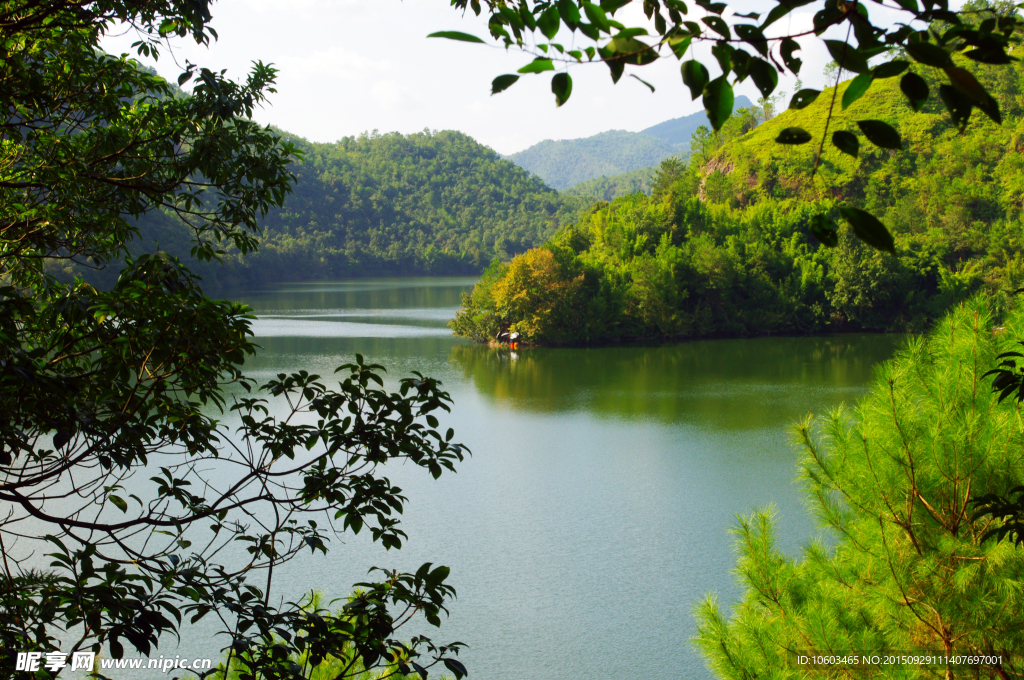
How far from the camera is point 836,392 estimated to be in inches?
627

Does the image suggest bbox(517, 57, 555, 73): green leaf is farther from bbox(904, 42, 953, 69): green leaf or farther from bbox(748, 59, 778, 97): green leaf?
bbox(904, 42, 953, 69): green leaf

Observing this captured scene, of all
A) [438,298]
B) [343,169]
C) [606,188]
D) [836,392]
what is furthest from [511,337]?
[606,188]

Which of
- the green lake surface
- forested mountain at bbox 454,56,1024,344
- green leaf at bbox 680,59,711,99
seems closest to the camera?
green leaf at bbox 680,59,711,99

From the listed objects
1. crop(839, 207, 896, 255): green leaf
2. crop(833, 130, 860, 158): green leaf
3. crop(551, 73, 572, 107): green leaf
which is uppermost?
crop(551, 73, 572, 107): green leaf

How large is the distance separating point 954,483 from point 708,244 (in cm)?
2420

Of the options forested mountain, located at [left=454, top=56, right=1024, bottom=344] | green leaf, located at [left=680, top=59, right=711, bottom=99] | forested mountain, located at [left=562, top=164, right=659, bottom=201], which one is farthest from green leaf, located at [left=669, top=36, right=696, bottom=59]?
forested mountain, located at [left=562, top=164, right=659, bottom=201]

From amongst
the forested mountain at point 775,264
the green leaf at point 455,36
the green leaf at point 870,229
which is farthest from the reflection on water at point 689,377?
the green leaf at point 455,36

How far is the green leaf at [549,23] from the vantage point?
3.20 feet

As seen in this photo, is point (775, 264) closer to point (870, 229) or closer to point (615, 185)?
point (870, 229)

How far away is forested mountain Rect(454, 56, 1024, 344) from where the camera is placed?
24.0 m

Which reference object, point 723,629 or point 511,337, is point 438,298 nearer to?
point 511,337

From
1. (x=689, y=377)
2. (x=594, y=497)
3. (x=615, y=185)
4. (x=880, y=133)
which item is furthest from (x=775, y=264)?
(x=615, y=185)

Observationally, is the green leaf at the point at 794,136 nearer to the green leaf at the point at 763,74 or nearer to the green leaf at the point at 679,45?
the green leaf at the point at 763,74

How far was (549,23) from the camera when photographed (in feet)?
3.21
